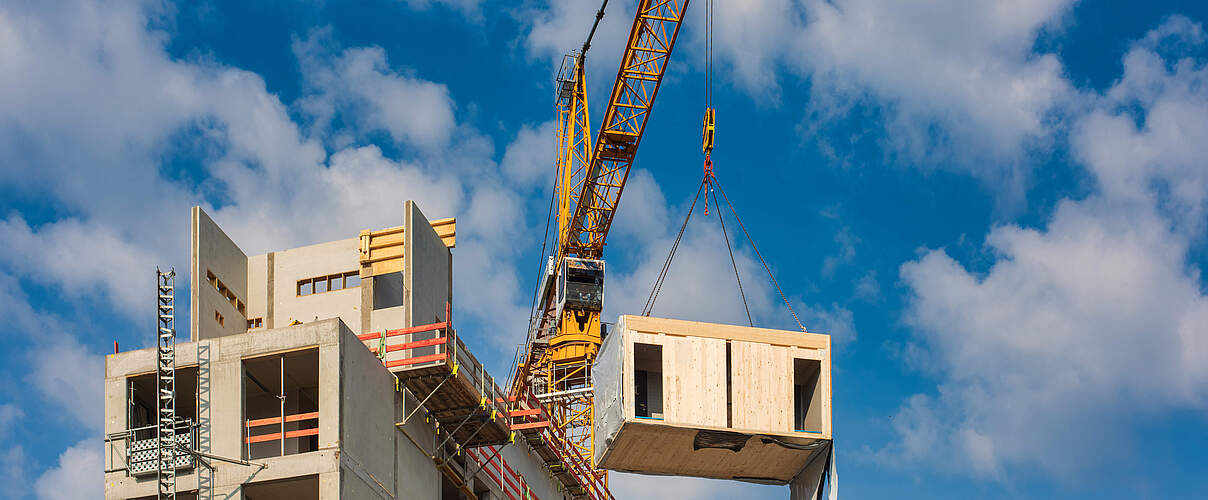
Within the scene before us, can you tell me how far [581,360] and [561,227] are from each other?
8.24m

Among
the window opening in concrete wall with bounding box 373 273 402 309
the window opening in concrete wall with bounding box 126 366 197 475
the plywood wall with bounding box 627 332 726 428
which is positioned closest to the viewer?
the plywood wall with bounding box 627 332 726 428

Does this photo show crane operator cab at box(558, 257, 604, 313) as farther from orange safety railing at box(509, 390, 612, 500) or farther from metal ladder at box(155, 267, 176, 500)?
metal ladder at box(155, 267, 176, 500)

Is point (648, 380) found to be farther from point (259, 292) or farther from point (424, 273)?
point (259, 292)

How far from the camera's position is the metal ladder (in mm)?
43344

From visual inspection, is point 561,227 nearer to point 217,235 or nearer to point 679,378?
point 217,235

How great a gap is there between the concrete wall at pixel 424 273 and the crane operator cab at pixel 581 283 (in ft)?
105

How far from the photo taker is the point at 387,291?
56281 mm

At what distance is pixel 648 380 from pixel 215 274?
1783cm

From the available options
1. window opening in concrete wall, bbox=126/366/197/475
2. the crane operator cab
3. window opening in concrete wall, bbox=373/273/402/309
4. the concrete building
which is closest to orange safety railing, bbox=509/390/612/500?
the concrete building

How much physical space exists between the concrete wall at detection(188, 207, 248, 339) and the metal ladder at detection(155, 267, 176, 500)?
6.77m

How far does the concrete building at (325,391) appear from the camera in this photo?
43.6m

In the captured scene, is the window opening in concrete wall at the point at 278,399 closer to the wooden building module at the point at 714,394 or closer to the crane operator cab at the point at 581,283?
the wooden building module at the point at 714,394

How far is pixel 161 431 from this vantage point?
1747 inches

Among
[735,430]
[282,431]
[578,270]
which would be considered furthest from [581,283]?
[735,430]
